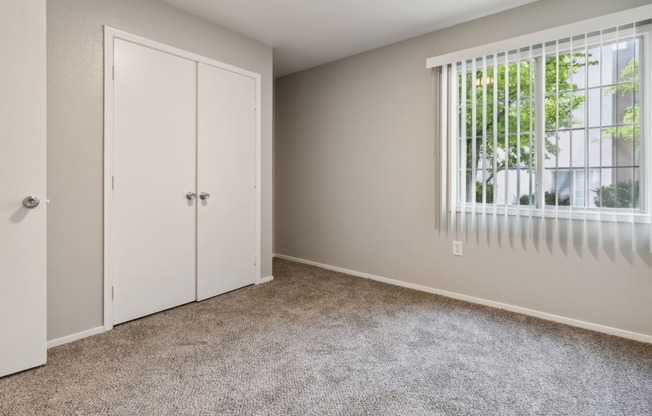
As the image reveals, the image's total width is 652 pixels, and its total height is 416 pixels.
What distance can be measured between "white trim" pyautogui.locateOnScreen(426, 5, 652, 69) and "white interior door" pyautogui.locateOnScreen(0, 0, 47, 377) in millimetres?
2756

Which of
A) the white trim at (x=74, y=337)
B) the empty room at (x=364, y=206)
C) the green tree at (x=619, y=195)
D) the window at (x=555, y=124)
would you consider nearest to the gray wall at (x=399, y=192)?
the empty room at (x=364, y=206)

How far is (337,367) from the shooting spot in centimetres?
187

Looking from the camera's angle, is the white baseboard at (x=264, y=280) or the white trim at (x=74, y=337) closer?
the white trim at (x=74, y=337)

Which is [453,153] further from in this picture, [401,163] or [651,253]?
[651,253]

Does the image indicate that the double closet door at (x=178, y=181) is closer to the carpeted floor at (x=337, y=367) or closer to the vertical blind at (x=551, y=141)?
the carpeted floor at (x=337, y=367)

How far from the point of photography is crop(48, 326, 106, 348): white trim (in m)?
2.10

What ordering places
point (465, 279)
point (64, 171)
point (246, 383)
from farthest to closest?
point (465, 279), point (64, 171), point (246, 383)

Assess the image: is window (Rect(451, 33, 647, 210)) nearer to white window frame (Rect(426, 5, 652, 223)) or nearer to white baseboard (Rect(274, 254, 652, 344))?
white window frame (Rect(426, 5, 652, 223))

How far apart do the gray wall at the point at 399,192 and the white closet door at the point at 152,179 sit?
1606 millimetres

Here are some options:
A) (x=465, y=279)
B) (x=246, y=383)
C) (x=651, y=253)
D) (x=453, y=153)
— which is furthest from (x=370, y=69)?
(x=246, y=383)

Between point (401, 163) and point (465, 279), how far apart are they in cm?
120

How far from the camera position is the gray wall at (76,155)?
2096 millimetres

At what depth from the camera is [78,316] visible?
221 centimetres

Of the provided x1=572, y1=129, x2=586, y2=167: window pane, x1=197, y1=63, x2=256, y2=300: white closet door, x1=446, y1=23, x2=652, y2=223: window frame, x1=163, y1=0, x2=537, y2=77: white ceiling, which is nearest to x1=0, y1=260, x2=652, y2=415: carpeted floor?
x1=197, y1=63, x2=256, y2=300: white closet door
